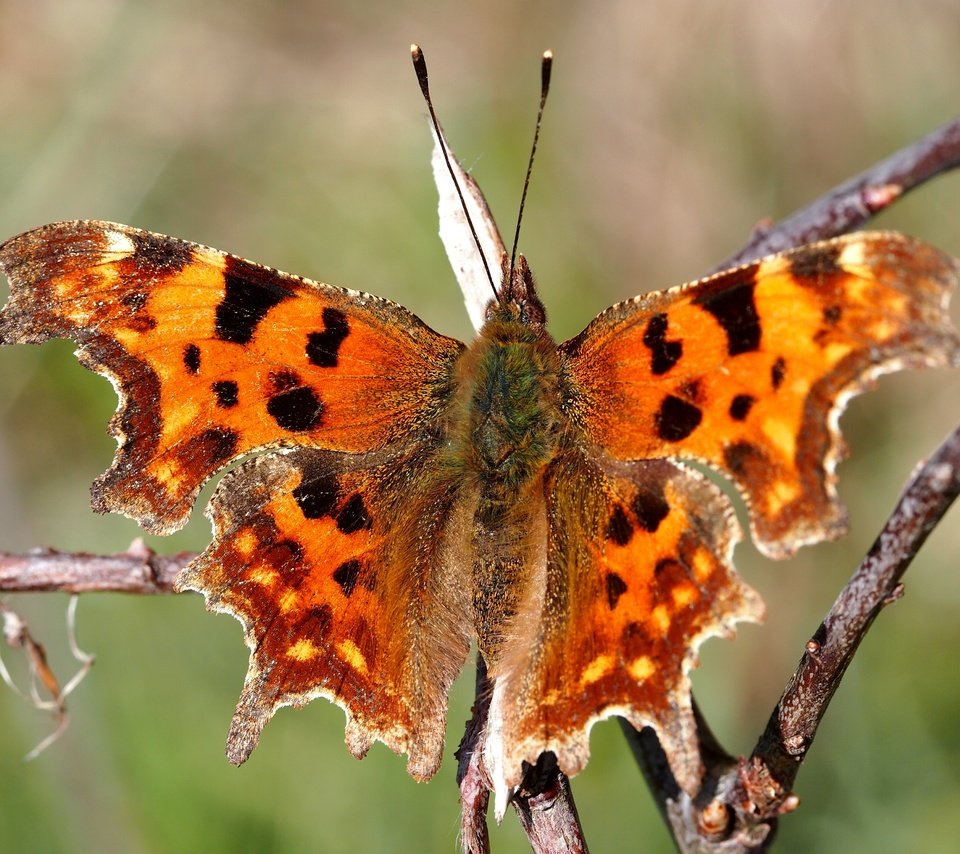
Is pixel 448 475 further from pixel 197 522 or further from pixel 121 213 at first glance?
pixel 121 213

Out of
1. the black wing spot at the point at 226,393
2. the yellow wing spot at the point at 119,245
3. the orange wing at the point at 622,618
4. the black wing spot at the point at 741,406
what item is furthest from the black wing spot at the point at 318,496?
the black wing spot at the point at 741,406

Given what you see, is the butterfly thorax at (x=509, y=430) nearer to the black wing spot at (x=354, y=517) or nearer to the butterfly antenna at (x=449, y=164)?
the butterfly antenna at (x=449, y=164)

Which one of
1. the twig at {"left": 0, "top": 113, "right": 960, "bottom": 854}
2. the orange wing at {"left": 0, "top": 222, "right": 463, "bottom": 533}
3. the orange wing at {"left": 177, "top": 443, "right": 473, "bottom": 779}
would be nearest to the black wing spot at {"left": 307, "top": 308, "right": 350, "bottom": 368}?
the orange wing at {"left": 0, "top": 222, "right": 463, "bottom": 533}

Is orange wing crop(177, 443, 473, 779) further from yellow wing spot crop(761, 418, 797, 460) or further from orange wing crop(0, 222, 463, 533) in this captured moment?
yellow wing spot crop(761, 418, 797, 460)

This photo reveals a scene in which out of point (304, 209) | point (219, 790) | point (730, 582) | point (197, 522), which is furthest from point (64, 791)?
point (304, 209)

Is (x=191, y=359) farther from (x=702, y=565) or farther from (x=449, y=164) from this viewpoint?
(x=702, y=565)
